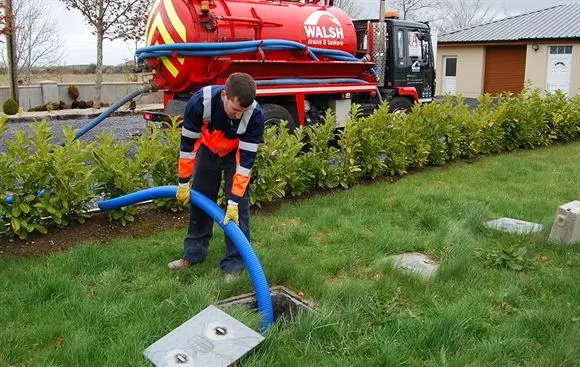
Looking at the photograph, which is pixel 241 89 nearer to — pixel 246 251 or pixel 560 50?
pixel 246 251

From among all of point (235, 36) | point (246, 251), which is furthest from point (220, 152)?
point (235, 36)

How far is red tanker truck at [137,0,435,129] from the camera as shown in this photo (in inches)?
337

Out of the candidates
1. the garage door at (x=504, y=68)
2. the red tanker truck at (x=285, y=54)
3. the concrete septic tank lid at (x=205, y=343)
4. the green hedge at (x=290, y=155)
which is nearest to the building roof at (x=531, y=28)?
the garage door at (x=504, y=68)

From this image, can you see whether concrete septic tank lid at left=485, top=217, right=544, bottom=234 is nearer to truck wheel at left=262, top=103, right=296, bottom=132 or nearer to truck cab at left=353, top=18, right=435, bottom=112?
truck wheel at left=262, top=103, right=296, bottom=132

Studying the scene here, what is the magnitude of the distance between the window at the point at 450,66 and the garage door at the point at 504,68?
1696 millimetres

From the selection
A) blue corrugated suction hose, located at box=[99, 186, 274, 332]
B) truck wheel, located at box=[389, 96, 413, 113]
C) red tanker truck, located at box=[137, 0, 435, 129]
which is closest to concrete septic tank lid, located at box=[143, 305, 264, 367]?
blue corrugated suction hose, located at box=[99, 186, 274, 332]

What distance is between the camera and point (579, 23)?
25.6 m

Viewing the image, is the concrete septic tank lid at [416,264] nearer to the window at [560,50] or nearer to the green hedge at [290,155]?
the green hedge at [290,155]

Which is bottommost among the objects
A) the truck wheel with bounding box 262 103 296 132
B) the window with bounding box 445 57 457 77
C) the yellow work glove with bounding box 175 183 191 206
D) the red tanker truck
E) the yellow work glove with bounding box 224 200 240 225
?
the yellow work glove with bounding box 224 200 240 225

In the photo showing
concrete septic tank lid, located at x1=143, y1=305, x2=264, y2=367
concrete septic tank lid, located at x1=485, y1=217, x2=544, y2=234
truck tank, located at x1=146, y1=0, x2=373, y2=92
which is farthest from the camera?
truck tank, located at x1=146, y1=0, x2=373, y2=92

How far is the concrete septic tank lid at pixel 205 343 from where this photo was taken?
112 inches

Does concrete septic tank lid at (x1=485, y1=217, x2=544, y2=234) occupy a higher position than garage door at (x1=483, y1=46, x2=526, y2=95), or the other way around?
garage door at (x1=483, y1=46, x2=526, y2=95)

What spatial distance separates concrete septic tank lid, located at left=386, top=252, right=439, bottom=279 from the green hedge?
1849 mm

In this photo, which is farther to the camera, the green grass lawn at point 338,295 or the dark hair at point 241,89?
the dark hair at point 241,89
